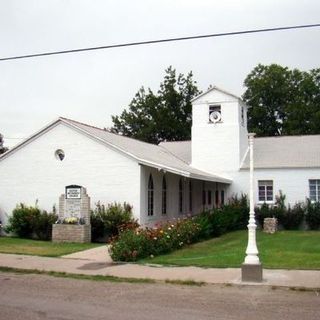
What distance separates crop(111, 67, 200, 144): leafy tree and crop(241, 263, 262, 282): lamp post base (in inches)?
1702

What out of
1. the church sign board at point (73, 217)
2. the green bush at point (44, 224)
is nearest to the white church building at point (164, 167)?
the green bush at point (44, 224)

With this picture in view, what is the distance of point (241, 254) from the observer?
703 inches

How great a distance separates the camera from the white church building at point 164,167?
79.2ft

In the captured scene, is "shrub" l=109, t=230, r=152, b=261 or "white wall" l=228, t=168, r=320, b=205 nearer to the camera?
"shrub" l=109, t=230, r=152, b=261

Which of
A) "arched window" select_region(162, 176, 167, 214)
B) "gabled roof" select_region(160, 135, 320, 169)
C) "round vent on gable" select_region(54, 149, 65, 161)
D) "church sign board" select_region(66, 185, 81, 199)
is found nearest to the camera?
"church sign board" select_region(66, 185, 81, 199)

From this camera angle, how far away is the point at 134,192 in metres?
23.6

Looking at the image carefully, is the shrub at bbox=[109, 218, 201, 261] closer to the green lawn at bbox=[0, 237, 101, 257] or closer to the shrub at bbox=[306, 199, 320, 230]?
the green lawn at bbox=[0, 237, 101, 257]

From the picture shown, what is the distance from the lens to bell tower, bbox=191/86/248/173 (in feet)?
111

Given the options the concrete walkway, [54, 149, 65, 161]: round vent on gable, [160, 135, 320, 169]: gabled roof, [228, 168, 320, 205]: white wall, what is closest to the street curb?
the concrete walkway

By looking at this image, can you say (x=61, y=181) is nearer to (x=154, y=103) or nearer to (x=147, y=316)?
(x=147, y=316)

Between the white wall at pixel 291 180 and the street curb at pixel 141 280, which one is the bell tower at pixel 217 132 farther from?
the street curb at pixel 141 280

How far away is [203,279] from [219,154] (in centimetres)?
2151

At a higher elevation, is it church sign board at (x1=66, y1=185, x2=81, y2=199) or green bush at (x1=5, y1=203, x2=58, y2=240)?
church sign board at (x1=66, y1=185, x2=81, y2=199)

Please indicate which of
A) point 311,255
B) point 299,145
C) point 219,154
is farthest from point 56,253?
point 299,145
